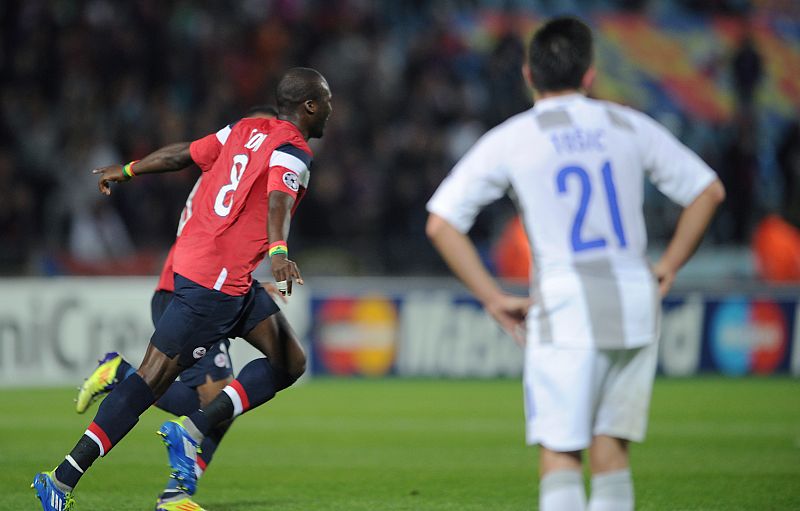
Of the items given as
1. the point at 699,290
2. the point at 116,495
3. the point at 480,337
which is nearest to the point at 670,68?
the point at 699,290

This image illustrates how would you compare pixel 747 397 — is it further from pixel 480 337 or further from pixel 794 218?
pixel 794 218

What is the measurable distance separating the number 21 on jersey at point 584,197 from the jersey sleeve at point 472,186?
19 centimetres

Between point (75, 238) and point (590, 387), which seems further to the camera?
point (75, 238)

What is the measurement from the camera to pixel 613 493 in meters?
3.99

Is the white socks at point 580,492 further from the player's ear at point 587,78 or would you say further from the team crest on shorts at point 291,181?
the team crest on shorts at point 291,181

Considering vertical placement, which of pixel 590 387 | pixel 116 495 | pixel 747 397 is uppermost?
pixel 590 387

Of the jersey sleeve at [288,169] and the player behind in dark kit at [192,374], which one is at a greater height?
the jersey sleeve at [288,169]

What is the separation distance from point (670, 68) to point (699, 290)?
15.8 feet

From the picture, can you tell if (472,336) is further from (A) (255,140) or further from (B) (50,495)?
(B) (50,495)

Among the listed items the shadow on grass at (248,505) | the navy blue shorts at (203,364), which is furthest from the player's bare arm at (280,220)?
the shadow on grass at (248,505)

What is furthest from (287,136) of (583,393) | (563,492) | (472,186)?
(563,492)

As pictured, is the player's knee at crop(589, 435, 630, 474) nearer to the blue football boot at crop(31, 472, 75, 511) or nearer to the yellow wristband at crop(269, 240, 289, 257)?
the yellow wristband at crop(269, 240, 289, 257)

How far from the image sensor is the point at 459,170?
13.1 ft

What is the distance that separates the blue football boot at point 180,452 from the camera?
5.62 m
